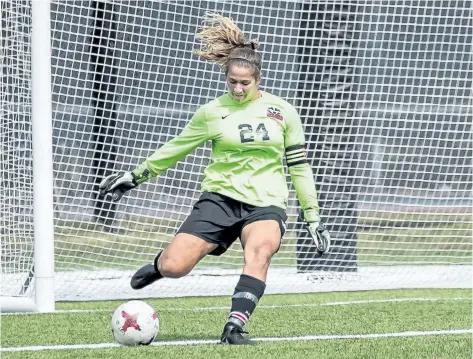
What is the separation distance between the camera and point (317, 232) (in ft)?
20.4

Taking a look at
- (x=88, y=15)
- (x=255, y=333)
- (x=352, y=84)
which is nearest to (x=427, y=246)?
(x=352, y=84)

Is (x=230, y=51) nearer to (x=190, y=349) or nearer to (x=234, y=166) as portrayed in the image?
(x=234, y=166)

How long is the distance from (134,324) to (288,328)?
3.85 ft

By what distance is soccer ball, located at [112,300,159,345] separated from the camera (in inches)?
227

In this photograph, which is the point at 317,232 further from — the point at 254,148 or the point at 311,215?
the point at 254,148

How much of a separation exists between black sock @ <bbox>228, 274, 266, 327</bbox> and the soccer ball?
39 centimetres

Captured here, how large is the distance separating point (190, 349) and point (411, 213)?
490cm

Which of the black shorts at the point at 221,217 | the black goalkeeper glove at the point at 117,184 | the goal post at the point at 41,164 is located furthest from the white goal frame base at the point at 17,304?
the black shorts at the point at 221,217

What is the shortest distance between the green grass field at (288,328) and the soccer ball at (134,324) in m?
0.07

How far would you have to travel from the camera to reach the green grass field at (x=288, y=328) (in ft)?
18.4

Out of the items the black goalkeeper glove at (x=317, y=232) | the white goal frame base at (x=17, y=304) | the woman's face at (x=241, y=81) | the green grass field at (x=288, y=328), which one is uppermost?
the woman's face at (x=241, y=81)

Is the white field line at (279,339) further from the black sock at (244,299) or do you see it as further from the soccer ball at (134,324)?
the black sock at (244,299)

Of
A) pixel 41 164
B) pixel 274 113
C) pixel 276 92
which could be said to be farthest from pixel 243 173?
pixel 276 92

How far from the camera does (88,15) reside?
28.9ft
